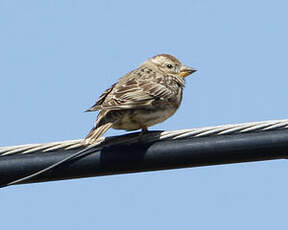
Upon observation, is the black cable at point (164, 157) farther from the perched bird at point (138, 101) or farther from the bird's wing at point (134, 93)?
the bird's wing at point (134, 93)

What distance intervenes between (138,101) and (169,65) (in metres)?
2.17

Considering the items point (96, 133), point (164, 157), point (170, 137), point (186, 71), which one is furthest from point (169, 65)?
point (164, 157)

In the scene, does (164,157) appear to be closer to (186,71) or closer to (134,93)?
(134,93)

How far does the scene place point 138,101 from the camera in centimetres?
730

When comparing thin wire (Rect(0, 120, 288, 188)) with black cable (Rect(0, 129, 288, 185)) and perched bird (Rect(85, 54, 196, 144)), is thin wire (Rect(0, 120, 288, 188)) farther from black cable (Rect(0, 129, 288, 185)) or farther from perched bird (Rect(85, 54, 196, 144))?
perched bird (Rect(85, 54, 196, 144))

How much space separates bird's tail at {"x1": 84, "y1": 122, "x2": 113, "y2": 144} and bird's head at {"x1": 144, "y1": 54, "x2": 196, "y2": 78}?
2400 mm

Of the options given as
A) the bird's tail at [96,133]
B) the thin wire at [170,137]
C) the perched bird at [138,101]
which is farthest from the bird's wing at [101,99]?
the thin wire at [170,137]

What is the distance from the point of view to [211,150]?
5.52 metres

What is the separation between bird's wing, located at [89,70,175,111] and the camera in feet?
23.2

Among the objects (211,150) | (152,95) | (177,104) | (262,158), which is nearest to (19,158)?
(211,150)

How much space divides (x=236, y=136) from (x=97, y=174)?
1.11 metres

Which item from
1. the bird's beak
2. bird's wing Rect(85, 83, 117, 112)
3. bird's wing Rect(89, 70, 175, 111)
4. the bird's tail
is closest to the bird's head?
the bird's beak

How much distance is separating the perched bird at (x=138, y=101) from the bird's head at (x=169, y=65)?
0.35m

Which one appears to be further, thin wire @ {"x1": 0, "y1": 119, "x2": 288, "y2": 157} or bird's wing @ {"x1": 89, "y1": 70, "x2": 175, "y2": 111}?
bird's wing @ {"x1": 89, "y1": 70, "x2": 175, "y2": 111}
